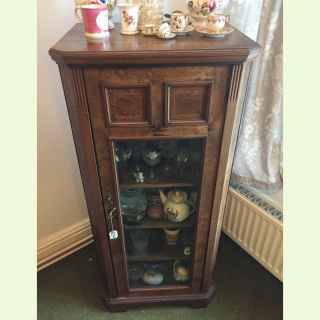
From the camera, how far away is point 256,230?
53.7 inches

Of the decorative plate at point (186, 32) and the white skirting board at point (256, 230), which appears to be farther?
the white skirting board at point (256, 230)

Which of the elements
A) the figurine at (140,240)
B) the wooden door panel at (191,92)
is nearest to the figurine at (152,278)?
the figurine at (140,240)

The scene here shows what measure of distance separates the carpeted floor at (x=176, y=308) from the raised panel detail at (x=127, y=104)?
985 millimetres

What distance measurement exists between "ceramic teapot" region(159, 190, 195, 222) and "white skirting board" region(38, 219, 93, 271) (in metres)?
0.72

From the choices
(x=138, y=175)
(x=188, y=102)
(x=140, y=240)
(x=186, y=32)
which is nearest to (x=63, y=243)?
(x=140, y=240)

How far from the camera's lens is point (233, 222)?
1494 mm

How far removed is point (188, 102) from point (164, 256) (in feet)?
2.44

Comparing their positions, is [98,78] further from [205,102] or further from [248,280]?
[248,280]

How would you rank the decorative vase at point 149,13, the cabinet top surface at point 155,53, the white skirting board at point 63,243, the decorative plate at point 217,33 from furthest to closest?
the white skirting board at point 63,243
the decorative vase at point 149,13
the decorative plate at point 217,33
the cabinet top surface at point 155,53

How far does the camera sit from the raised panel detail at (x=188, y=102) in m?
0.80

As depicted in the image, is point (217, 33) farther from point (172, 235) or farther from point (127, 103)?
point (172, 235)

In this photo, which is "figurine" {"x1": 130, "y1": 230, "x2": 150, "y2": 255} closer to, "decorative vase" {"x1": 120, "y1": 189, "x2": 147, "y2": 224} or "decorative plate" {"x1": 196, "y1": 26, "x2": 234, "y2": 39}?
"decorative vase" {"x1": 120, "y1": 189, "x2": 147, "y2": 224}

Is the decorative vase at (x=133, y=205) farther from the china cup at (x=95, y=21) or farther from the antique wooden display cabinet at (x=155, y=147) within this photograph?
the china cup at (x=95, y=21)

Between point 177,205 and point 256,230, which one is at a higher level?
point 177,205
